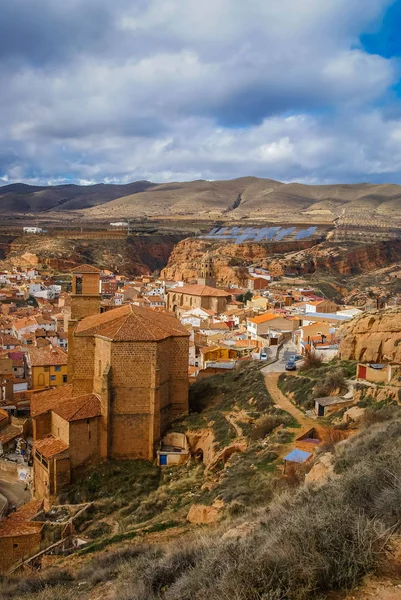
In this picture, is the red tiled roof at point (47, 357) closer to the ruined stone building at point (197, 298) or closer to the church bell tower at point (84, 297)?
the church bell tower at point (84, 297)

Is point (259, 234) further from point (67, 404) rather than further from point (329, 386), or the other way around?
point (67, 404)

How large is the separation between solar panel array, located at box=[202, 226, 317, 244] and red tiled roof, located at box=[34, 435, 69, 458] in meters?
78.3

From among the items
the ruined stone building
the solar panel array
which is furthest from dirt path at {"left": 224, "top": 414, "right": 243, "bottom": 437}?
the solar panel array

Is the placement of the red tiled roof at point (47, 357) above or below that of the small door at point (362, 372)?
below

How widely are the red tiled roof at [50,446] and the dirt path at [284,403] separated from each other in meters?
7.03

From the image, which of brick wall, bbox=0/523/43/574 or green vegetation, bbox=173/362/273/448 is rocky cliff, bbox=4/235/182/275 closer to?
green vegetation, bbox=173/362/273/448

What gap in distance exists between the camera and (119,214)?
165 m

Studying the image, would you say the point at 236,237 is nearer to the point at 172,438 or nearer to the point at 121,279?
the point at 121,279

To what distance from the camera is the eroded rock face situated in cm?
1895

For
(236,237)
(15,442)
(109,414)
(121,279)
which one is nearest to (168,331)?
(109,414)

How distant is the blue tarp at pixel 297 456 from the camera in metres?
13.0

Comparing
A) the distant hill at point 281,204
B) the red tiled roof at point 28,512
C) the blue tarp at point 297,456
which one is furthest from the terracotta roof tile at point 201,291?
the distant hill at point 281,204

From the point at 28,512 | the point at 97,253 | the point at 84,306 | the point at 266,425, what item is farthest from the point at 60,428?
the point at 97,253

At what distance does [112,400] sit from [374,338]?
9369 millimetres
